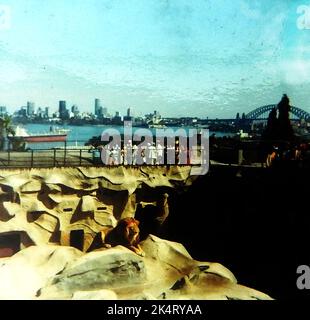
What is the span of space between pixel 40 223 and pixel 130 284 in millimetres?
3382

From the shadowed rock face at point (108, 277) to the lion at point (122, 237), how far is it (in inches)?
21.1

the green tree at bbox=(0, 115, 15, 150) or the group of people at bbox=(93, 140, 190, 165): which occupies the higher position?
the green tree at bbox=(0, 115, 15, 150)

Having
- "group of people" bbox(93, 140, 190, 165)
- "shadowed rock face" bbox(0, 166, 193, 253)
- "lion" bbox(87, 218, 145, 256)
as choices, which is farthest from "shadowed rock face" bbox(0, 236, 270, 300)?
"group of people" bbox(93, 140, 190, 165)

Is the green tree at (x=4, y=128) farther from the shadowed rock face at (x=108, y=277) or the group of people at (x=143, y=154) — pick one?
the shadowed rock face at (x=108, y=277)

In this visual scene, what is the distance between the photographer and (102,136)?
14.6 m

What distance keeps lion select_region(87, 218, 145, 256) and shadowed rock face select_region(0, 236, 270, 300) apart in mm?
536

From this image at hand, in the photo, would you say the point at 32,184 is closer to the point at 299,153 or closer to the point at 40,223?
the point at 40,223

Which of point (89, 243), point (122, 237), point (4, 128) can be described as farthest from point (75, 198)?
point (4, 128)

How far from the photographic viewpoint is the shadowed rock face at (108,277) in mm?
10094

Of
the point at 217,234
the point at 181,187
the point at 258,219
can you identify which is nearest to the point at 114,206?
the point at 181,187

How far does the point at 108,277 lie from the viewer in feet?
36.0

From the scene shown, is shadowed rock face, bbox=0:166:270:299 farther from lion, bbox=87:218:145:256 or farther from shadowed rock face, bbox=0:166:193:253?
lion, bbox=87:218:145:256

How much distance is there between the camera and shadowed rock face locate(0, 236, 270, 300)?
1009 cm

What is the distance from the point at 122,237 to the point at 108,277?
1.62 meters
